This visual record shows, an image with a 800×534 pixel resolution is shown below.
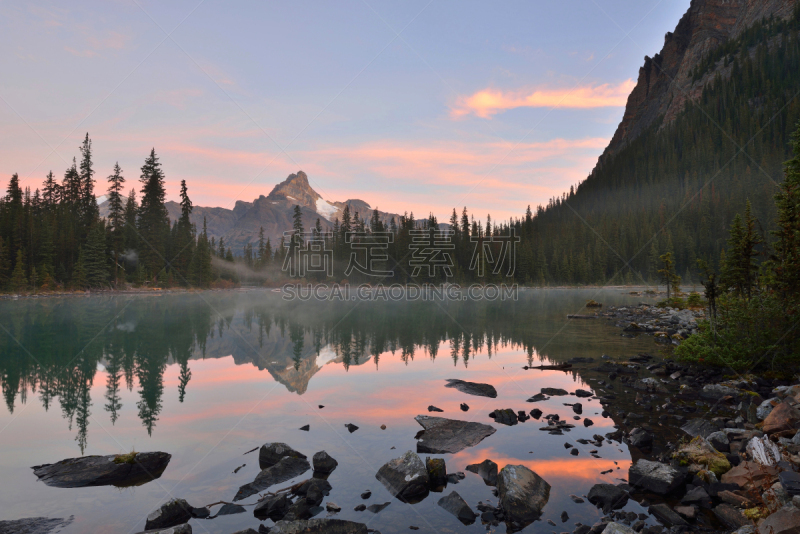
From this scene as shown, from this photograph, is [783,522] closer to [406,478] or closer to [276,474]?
[406,478]

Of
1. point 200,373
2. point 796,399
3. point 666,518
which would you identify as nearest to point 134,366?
point 200,373

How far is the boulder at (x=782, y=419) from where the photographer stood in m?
10.7

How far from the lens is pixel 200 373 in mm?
24219

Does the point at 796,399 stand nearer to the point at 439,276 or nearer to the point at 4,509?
the point at 4,509

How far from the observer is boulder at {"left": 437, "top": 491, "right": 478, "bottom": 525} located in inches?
340

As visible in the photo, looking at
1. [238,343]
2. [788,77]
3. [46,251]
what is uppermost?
[788,77]

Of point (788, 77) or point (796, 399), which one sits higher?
point (788, 77)

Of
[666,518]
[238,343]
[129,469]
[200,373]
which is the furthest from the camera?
[238,343]

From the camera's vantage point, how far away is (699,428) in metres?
12.4

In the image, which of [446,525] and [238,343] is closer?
[446,525]

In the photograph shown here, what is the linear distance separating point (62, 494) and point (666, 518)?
44.0ft

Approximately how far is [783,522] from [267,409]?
1552 cm

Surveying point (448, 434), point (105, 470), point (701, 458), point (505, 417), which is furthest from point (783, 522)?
point (105, 470)

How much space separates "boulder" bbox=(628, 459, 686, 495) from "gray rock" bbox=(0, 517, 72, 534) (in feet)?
40.9
